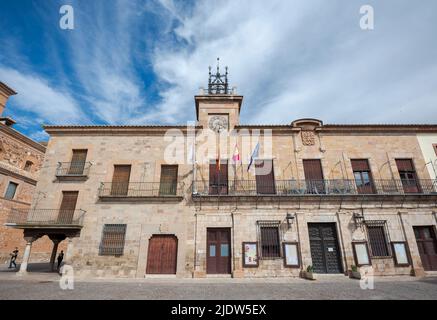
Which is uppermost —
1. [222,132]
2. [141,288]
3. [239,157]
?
[222,132]

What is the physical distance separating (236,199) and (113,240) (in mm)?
7366

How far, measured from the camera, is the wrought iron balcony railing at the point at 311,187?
44.7 ft

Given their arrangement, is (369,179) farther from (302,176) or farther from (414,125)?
(414,125)

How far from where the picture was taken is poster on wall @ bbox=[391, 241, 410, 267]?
12.1 meters

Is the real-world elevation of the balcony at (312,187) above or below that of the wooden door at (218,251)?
above

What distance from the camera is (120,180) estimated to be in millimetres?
14312

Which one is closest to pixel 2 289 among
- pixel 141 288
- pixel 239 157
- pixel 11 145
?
pixel 141 288

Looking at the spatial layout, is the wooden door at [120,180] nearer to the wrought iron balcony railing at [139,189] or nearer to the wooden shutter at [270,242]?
the wrought iron balcony railing at [139,189]

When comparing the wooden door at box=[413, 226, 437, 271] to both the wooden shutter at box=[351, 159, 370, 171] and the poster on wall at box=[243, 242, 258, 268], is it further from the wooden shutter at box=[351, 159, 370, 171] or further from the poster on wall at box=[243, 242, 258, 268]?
the poster on wall at box=[243, 242, 258, 268]

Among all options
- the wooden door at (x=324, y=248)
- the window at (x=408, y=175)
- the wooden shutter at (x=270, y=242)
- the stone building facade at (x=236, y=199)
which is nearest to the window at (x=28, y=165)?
the stone building facade at (x=236, y=199)

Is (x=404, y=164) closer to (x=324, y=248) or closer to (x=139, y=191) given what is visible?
(x=324, y=248)

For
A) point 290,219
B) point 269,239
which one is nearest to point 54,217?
point 269,239

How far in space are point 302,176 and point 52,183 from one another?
51.4 feet

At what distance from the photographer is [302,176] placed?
1418 centimetres
